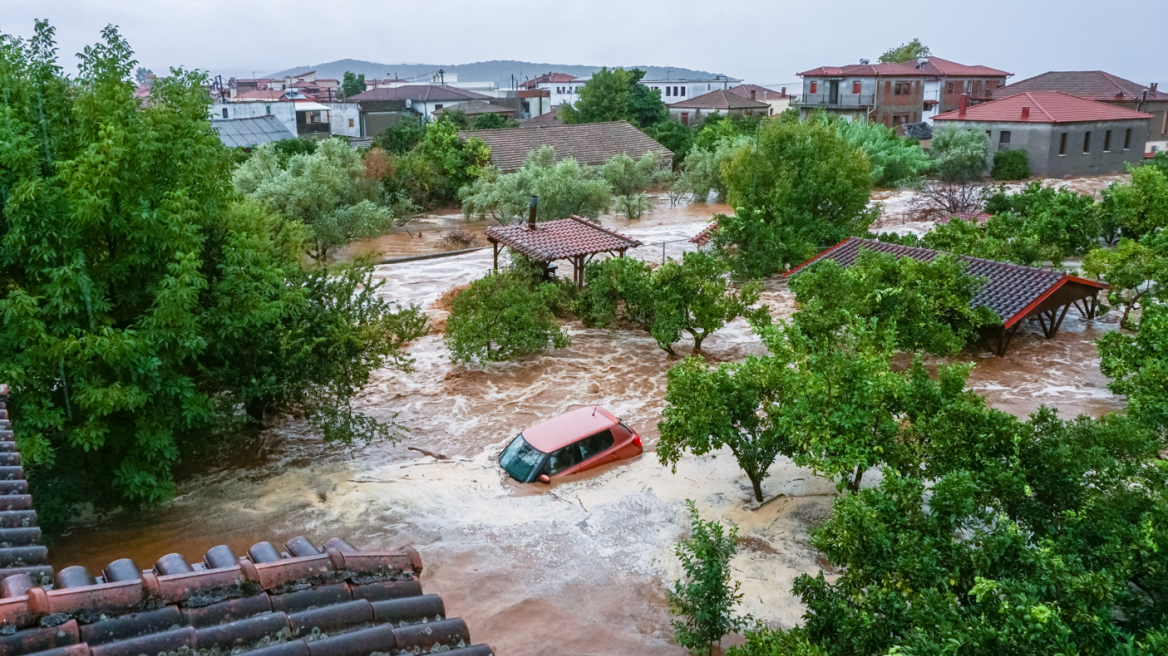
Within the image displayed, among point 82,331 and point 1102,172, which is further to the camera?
point 1102,172

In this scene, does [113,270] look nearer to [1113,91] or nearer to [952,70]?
[1113,91]

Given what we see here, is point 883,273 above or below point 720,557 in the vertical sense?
above

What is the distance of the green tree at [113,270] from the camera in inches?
455

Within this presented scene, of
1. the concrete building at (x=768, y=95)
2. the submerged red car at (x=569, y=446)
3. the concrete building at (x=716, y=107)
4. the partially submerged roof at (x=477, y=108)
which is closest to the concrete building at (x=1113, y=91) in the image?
the concrete building at (x=716, y=107)

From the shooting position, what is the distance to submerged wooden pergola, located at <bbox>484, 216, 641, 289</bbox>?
24828 mm

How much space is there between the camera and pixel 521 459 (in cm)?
1525

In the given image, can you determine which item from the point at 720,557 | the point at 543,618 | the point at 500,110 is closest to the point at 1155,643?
the point at 720,557

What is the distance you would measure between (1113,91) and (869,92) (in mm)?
16544

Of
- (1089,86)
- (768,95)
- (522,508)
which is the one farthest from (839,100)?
(522,508)

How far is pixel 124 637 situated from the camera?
182 inches

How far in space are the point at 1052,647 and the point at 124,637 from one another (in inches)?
229

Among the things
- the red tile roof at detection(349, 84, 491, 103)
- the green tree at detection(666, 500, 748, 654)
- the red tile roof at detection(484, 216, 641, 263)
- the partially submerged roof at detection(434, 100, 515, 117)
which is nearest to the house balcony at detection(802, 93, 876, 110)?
the partially submerged roof at detection(434, 100, 515, 117)

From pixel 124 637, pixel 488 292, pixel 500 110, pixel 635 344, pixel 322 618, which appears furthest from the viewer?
pixel 500 110

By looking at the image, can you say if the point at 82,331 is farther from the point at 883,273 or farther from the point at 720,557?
the point at 883,273
